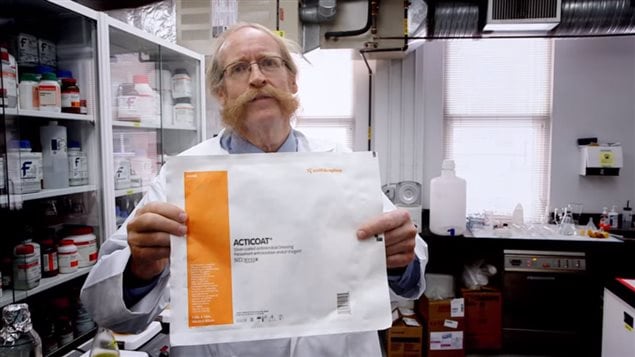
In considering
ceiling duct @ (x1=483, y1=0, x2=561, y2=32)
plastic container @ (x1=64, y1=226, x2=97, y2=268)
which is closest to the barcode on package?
plastic container @ (x1=64, y1=226, x2=97, y2=268)

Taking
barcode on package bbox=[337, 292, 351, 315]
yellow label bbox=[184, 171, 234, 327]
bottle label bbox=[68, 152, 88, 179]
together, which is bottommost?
barcode on package bbox=[337, 292, 351, 315]

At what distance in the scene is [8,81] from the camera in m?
1.41

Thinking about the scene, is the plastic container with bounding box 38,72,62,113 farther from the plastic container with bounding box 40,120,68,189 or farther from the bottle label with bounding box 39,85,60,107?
the plastic container with bounding box 40,120,68,189

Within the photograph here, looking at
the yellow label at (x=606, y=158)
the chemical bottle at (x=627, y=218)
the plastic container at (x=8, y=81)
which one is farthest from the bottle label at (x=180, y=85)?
the chemical bottle at (x=627, y=218)

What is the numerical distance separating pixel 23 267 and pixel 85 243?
27cm

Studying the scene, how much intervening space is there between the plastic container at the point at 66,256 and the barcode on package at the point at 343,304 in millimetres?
1393

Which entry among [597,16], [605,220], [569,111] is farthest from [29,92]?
[605,220]

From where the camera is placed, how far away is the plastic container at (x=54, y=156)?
1.63 metres

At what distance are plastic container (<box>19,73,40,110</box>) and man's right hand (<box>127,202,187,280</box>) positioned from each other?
1132 millimetres

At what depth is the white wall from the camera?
128 inches

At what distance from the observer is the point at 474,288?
2.94 m

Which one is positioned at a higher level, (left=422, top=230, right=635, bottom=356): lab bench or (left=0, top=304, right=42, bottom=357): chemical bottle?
(left=0, top=304, right=42, bottom=357): chemical bottle

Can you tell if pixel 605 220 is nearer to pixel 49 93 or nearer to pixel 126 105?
pixel 126 105

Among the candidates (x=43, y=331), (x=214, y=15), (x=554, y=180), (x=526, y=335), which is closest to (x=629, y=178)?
(x=554, y=180)
